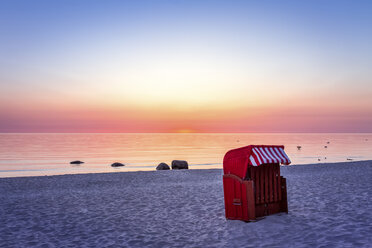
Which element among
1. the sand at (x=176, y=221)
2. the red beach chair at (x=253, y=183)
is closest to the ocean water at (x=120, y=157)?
the sand at (x=176, y=221)

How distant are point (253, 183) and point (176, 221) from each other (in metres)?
2.58

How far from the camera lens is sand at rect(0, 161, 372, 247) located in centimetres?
733

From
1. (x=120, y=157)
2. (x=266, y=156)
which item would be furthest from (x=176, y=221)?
(x=120, y=157)

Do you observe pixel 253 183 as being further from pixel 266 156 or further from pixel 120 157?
pixel 120 157

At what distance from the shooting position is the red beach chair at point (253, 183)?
862 centimetres

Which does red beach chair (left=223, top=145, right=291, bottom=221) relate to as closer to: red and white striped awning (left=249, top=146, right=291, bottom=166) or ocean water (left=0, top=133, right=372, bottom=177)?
red and white striped awning (left=249, top=146, right=291, bottom=166)

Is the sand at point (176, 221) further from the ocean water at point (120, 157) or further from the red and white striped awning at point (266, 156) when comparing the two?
the ocean water at point (120, 157)

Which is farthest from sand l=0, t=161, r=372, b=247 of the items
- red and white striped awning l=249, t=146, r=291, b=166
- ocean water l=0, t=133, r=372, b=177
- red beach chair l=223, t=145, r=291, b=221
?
ocean water l=0, t=133, r=372, b=177

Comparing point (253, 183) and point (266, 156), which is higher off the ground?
point (266, 156)

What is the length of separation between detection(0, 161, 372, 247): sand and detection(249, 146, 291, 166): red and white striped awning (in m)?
1.65

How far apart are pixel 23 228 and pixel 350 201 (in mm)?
10347

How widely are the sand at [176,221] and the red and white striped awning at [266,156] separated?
165cm

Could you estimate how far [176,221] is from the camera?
9.41 meters

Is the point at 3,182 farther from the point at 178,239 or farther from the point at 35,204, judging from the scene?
the point at 178,239
